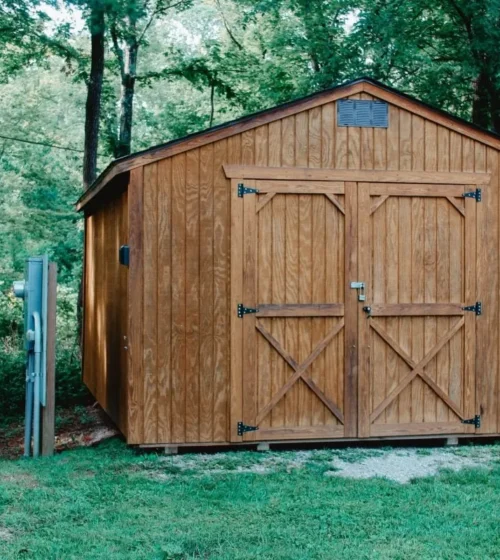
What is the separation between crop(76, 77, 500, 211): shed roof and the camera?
7531mm

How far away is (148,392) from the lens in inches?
297

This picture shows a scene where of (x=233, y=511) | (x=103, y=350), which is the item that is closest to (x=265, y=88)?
(x=103, y=350)

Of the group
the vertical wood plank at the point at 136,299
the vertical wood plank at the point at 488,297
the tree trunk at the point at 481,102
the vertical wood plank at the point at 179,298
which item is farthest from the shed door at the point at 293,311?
the tree trunk at the point at 481,102

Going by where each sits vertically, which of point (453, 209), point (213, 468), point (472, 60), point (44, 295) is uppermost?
point (472, 60)

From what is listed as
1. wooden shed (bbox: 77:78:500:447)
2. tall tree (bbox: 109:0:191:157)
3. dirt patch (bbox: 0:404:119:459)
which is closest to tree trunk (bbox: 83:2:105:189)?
tall tree (bbox: 109:0:191:157)

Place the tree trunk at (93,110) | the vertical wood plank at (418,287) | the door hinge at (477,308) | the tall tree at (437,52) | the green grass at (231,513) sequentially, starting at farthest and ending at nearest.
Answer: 1. the tall tree at (437,52)
2. the tree trunk at (93,110)
3. the door hinge at (477,308)
4. the vertical wood plank at (418,287)
5. the green grass at (231,513)

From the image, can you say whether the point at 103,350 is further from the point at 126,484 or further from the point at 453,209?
the point at 453,209

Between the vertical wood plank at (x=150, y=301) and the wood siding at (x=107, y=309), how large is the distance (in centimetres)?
45

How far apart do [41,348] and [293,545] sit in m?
3.66

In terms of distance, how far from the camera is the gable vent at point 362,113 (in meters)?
7.94

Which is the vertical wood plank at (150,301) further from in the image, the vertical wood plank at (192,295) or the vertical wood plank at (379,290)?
the vertical wood plank at (379,290)

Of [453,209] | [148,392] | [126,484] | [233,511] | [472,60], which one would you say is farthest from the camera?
[472,60]

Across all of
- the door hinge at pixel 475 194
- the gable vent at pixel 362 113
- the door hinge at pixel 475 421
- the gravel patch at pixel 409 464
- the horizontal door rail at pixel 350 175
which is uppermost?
the gable vent at pixel 362 113

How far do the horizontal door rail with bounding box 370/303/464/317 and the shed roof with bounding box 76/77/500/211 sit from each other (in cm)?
159
